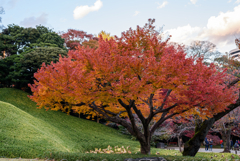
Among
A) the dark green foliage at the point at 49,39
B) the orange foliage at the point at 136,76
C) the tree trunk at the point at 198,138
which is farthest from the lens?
the dark green foliage at the point at 49,39

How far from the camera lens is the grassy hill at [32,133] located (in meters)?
8.43

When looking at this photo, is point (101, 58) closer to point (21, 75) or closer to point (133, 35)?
point (133, 35)

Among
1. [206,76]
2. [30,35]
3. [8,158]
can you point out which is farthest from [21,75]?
[206,76]

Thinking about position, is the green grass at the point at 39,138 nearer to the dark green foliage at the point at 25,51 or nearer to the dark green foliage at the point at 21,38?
the dark green foliage at the point at 25,51

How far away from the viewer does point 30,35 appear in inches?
907

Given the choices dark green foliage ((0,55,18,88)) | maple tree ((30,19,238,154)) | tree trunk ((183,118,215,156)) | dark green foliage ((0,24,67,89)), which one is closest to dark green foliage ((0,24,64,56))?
dark green foliage ((0,24,67,89))

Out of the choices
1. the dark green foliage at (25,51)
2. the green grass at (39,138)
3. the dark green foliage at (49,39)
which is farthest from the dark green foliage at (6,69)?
the dark green foliage at (49,39)

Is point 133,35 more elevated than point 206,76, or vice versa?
point 133,35

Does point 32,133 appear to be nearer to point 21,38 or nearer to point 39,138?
point 39,138

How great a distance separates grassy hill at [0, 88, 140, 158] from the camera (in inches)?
332

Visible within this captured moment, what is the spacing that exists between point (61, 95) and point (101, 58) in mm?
2839

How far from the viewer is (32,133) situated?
34.3 ft

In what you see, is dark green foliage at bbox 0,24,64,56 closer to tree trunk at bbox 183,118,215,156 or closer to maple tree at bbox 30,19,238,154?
maple tree at bbox 30,19,238,154

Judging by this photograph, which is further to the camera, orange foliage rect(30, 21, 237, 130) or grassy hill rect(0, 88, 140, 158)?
grassy hill rect(0, 88, 140, 158)
